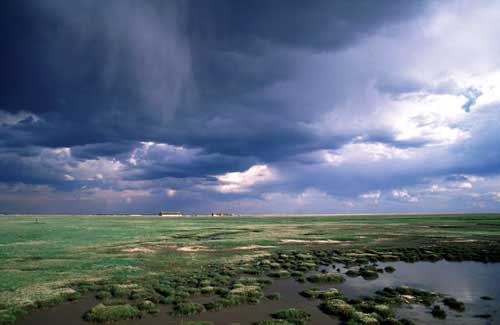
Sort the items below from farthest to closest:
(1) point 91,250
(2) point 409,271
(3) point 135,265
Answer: (1) point 91,250
(3) point 135,265
(2) point 409,271

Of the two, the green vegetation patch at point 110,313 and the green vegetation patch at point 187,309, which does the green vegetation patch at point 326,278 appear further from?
the green vegetation patch at point 110,313

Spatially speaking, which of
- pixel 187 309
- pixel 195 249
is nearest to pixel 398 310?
pixel 187 309

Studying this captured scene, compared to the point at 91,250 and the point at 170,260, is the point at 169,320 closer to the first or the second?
the point at 170,260

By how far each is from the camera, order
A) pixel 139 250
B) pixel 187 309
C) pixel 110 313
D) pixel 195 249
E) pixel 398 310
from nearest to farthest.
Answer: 1. pixel 110 313
2. pixel 398 310
3. pixel 187 309
4. pixel 139 250
5. pixel 195 249

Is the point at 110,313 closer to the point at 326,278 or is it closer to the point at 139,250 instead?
the point at 326,278

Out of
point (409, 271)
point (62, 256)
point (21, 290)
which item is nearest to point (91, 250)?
point (62, 256)

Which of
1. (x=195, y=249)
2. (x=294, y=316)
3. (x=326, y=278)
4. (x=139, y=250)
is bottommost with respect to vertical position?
(x=195, y=249)

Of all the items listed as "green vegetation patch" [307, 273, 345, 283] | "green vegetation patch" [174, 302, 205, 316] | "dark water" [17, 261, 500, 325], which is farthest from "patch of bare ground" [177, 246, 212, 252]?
"green vegetation patch" [174, 302, 205, 316]

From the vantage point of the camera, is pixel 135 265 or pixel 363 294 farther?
pixel 135 265

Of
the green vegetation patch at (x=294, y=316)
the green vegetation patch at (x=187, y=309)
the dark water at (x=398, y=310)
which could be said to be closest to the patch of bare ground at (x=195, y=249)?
the dark water at (x=398, y=310)

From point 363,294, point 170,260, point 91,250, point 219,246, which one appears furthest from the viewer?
point 219,246
